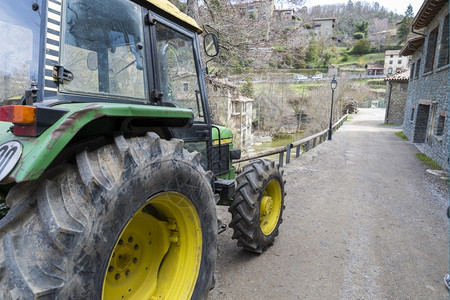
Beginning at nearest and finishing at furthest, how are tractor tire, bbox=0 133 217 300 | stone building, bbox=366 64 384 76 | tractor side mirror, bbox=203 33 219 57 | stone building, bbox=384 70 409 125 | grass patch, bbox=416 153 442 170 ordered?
tractor tire, bbox=0 133 217 300 → tractor side mirror, bbox=203 33 219 57 → grass patch, bbox=416 153 442 170 → stone building, bbox=384 70 409 125 → stone building, bbox=366 64 384 76

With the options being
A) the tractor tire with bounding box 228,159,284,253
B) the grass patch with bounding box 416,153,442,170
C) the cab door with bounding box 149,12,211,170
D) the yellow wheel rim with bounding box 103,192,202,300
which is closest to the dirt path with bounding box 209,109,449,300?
the tractor tire with bounding box 228,159,284,253

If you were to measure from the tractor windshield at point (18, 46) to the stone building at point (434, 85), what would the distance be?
33.8 ft

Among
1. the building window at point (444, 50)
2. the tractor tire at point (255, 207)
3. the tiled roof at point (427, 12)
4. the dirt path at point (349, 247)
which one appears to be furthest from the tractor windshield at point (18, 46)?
the building window at point (444, 50)

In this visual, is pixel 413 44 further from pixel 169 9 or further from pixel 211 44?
pixel 169 9

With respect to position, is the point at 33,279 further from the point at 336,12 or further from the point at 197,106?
the point at 336,12

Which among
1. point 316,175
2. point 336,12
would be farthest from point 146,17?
point 336,12

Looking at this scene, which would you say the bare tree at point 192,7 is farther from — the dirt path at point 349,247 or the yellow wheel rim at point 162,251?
the yellow wheel rim at point 162,251

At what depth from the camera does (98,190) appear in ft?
4.60

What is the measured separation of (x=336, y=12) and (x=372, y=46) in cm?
2322

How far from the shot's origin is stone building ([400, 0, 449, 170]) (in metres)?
9.80

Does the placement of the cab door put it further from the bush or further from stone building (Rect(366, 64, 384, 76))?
the bush

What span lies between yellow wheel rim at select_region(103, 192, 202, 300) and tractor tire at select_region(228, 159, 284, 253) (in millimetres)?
1113

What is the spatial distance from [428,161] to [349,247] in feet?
27.5

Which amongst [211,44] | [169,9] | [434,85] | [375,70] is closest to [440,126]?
[434,85]
